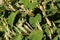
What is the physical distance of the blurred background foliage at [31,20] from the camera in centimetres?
143

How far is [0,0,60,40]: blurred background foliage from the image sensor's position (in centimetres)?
143

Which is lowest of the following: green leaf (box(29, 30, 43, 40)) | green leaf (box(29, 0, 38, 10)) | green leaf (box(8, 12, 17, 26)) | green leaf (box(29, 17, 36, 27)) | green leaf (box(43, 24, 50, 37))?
green leaf (box(29, 30, 43, 40))

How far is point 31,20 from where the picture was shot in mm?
1474

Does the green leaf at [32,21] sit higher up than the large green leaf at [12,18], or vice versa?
the large green leaf at [12,18]

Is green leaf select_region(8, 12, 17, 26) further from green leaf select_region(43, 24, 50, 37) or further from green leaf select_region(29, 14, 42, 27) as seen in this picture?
green leaf select_region(43, 24, 50, 37)

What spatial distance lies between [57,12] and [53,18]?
6 centimetres

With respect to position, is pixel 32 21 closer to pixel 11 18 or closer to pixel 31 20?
pixel 31 20

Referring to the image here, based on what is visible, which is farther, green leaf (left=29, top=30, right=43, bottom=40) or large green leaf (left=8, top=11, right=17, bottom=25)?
large green leaf (left=8, top=11, right=17, bottom=25)

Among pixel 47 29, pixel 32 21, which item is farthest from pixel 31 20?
pixel 47 29

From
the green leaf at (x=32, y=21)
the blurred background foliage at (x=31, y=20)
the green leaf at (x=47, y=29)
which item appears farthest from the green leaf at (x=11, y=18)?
the green leaf at (x=47, y=29)

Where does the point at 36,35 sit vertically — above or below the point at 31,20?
below

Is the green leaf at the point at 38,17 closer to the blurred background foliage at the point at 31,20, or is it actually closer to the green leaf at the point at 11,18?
the blurred background foliage at the point at 31,20

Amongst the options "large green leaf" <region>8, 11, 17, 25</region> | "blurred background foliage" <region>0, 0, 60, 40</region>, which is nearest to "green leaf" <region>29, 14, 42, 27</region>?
"blurred background foliage" <region>0, 0, 60, 40</region>

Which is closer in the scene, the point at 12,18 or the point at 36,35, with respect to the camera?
the point at 36,35
